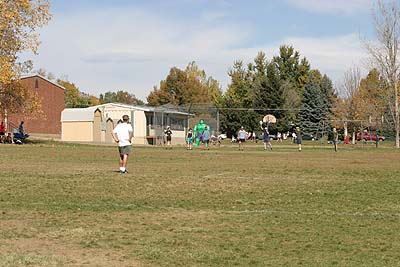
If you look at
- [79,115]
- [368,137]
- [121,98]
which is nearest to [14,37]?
[79,115]

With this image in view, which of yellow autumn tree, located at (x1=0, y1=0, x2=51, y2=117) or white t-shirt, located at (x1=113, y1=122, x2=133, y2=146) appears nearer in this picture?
white t-shirt, located at (x1=113, y1=122, x2=133, y2=146)

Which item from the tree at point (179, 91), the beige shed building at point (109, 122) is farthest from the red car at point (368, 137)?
the tree at point (179, 91)

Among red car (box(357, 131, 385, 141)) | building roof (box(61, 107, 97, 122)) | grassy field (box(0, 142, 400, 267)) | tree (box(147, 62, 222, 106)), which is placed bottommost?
grassy field (box(0, 142, 400, 267))

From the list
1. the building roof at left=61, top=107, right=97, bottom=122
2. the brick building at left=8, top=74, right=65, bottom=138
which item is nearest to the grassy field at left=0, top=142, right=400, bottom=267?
the building roof at left=61, top=107, right=97, bottom=122

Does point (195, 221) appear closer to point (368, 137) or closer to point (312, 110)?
point (368, 137)

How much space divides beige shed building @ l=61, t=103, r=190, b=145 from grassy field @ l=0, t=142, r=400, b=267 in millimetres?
44898

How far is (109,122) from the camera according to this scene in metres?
64.7

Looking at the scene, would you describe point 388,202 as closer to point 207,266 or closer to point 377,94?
point 207,266

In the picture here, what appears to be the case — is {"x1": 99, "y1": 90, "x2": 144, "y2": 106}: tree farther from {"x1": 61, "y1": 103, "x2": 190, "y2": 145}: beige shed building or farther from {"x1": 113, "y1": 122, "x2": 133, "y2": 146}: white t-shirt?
{"x1": 113, "y1": 122, "x2": 133, "y2": 146}: white t-shirt

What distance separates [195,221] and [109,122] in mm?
55182

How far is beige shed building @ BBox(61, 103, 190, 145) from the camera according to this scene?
62.8 m

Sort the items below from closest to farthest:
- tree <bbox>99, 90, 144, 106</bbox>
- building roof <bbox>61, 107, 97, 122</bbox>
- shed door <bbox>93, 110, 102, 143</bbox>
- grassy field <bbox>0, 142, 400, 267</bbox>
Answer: grassy field <bbox>0, 142, 400, 267</bbox> → building roof <bbox>61, 107, 97, 122</bbox> → shed door <bbox>93, 110, 102, 143</bbox> → tree <bbox>99, 90, 144, 106</bbox>

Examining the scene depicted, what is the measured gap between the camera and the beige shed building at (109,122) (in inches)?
2472

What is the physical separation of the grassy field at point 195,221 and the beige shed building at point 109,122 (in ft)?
147
